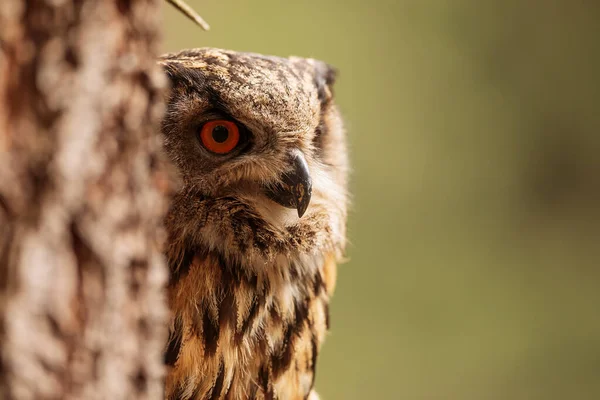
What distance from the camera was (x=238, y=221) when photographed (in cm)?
130

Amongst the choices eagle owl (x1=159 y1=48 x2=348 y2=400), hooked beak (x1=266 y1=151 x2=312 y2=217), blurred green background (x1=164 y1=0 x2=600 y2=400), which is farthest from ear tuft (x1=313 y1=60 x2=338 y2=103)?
blurred green background (x1=164 y1=0 x2=600 y2=400)

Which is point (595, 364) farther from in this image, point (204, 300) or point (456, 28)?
point (204, 300)

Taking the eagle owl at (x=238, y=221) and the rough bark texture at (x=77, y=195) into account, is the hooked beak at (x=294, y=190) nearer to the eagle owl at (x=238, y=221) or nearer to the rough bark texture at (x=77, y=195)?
the eagle owl at (x=238, y=221)

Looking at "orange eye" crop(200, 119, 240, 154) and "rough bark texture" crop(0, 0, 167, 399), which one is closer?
"rough bark texture" crop(0, 0, 167, 399)

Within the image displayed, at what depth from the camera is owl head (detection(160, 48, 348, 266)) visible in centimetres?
127

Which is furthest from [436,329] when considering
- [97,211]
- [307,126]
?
Result: [97,211]

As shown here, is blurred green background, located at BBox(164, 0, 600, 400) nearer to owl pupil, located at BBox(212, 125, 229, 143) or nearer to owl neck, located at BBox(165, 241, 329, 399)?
owl neck, located at BBox(165, 241, 329, 399)

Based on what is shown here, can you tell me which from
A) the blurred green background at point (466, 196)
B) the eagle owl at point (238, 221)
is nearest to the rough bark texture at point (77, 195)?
the eagle owl at point (238, 221)

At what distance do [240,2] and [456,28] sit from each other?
1.52 metres

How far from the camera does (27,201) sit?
657mm

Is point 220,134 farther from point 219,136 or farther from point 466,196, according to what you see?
point 466,196

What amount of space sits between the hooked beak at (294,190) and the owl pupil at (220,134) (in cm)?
13

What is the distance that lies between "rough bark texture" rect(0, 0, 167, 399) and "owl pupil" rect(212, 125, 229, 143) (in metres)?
0.50

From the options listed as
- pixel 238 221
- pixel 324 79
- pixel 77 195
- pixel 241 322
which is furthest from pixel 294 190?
pixel 77 195
